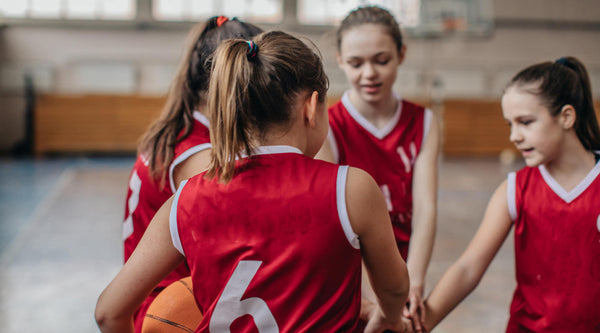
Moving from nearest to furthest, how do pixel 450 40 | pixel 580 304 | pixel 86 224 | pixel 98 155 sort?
pixel 580 304 < pixel 86 224 < pixel 98 155 < pixel 450 40

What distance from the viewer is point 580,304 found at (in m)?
1.34

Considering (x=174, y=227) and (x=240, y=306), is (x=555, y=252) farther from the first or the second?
(x=174, y=227)

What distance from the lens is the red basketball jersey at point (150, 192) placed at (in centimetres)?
135

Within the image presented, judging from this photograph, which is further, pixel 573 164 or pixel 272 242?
pixel 573 164

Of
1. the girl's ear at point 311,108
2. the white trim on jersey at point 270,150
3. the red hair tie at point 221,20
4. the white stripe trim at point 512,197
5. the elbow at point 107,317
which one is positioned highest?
the red hair tie at point 221,20

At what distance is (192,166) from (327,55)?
952cm

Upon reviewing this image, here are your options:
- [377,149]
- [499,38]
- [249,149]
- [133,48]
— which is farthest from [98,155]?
[249,149]

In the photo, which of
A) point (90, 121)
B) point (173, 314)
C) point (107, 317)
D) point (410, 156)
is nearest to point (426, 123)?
point (410, 156)

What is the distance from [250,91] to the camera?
0.96m

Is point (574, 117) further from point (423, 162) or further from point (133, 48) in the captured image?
point (133, 48)

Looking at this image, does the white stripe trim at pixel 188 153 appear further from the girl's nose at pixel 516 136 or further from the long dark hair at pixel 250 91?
the girl's nose at pixel 516 136

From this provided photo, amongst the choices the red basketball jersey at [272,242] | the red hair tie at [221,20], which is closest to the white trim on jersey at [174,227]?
the red basketball jersey at [272,242]

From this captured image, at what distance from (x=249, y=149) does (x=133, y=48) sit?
9.48 metres

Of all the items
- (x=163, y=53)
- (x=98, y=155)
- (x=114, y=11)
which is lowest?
(x=98, y=155)
